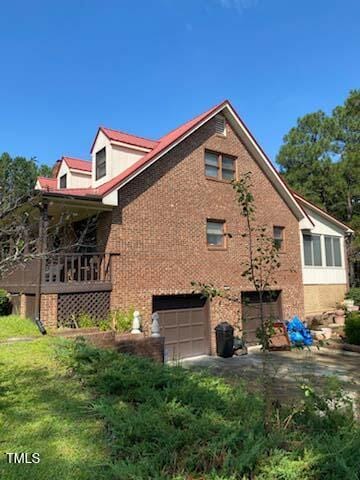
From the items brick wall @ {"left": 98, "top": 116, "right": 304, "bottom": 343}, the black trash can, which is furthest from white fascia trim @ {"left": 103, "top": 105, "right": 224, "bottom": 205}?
the black trash can

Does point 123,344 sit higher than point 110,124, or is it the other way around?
point 110,124

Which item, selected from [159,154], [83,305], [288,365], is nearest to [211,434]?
[83,305]

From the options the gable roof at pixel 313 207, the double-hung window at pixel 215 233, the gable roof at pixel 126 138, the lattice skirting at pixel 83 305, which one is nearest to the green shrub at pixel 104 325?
the lattice skirting at pixel 83 305

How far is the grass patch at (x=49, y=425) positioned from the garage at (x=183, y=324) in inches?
271

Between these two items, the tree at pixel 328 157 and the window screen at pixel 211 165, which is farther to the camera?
the tree at pixel 328 157

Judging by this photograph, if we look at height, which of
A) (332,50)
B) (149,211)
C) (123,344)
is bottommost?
(123,344)

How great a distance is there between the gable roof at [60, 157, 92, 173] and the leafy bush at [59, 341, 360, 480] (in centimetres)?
1239

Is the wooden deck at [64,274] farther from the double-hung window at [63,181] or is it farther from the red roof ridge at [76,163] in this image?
the red roof ridge at [76,163]

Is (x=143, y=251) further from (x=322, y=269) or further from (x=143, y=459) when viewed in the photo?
(x=322, y=269)

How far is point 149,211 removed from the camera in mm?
12734

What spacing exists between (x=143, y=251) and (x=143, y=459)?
9521 millimetres

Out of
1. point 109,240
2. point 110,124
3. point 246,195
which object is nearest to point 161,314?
point 109,240

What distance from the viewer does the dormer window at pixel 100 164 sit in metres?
14.3

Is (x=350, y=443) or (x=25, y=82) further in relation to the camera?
(x=25, y=82)
